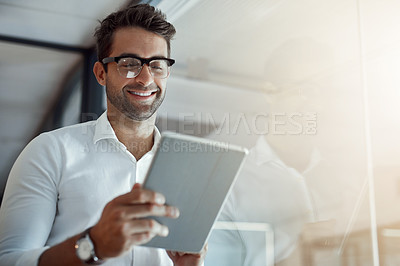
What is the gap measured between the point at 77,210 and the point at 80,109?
199 centimetres

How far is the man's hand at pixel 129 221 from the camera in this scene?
0.80 meters

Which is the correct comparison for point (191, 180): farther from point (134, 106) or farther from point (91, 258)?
point (134, 106)

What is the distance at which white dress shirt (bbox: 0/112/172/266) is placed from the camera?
1090 millimetres

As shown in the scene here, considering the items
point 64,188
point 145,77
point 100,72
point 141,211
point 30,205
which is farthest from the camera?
point 100,72

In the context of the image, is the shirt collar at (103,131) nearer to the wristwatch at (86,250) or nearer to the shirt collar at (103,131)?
the shirt collar at (103,131)

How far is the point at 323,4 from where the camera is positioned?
63.8 inches

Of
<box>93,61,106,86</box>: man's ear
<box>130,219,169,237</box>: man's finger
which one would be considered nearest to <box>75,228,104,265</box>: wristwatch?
<box>130,219,169,237</box>: man's finger

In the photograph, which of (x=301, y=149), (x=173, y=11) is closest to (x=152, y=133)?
(x=301, y=149)

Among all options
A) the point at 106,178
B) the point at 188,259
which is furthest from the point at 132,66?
the point at 188,259

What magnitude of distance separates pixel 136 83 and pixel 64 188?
43 centimetres

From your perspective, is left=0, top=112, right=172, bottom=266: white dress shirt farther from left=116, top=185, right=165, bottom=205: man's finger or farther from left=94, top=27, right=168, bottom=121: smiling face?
left=116, top=185, right=165, bottom=205: man's finger

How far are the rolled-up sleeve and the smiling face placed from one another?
0.94 ft

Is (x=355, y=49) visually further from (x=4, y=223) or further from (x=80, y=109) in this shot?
(x=80, y=109)

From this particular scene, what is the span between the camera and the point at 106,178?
1.33 m
